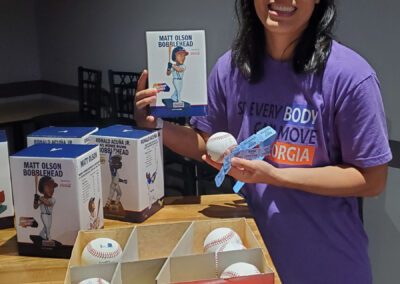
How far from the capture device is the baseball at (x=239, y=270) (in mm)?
1079

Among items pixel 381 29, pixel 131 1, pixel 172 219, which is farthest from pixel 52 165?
pixel 131 1

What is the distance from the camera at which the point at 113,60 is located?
5.32 metres

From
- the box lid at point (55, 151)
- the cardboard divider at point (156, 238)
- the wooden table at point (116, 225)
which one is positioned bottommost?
the wooden table at point (116, 225)

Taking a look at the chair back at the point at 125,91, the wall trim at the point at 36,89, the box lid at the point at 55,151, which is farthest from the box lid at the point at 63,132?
the wall trim at the point at 36,89

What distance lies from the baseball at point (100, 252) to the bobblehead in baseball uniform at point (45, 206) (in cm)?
17

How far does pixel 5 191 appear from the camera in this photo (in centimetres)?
152

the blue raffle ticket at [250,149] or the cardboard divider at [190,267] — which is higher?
the blue raffle ticket at [250,149]

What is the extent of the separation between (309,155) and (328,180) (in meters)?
0.10

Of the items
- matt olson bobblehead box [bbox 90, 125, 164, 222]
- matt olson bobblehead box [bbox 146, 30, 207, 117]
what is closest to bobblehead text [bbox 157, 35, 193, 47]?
matt olson bobblehead box [bbox 146, 30, 207, 117]

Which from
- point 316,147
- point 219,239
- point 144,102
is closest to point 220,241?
point 219,239

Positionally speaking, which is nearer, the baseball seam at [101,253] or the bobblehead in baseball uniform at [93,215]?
the baseball seam at [101,253]

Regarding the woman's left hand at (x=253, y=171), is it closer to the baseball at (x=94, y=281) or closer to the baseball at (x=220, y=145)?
the baseball at (x=220, y=145)

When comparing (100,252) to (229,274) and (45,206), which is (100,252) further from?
(229,274)

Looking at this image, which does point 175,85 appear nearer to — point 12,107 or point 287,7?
point 287,7
